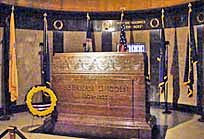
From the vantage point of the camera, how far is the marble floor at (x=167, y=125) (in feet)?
17.1

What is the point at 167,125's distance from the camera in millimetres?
6102

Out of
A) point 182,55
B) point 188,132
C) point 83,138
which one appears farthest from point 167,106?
point 83,138

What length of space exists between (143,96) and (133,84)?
0.27 m

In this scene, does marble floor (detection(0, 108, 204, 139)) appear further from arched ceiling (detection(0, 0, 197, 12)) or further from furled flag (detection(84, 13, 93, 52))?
arched ceiling (detection(0, 0, 197, 12))

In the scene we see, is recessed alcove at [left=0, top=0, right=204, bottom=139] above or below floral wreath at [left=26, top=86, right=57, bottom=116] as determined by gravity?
above

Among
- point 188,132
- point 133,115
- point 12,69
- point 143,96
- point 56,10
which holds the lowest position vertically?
point 188,132

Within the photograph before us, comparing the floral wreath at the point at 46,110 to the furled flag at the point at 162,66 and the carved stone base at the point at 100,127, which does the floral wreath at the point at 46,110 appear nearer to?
the carved stone base at the point at 100,127

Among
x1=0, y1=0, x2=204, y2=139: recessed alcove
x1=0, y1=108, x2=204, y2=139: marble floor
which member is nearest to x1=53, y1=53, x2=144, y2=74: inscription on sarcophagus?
x1=0, y1=108, x2=204, y2=139: marble floor

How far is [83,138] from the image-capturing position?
503 cm

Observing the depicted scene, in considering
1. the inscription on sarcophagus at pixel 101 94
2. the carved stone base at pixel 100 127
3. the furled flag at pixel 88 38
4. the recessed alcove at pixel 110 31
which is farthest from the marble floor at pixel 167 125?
the furled flag at pixel 88 38

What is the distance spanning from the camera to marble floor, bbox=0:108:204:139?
17.1 ft

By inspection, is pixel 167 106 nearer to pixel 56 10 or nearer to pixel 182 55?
pixel 182 55

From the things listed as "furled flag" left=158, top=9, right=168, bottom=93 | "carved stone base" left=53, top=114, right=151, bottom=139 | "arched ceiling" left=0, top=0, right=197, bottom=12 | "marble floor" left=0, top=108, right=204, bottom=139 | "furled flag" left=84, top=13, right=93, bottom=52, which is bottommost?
"marble floor" left=0, top=108, right=204, bottom=139

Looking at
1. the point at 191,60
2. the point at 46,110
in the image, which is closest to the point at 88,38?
the point at 191,60
